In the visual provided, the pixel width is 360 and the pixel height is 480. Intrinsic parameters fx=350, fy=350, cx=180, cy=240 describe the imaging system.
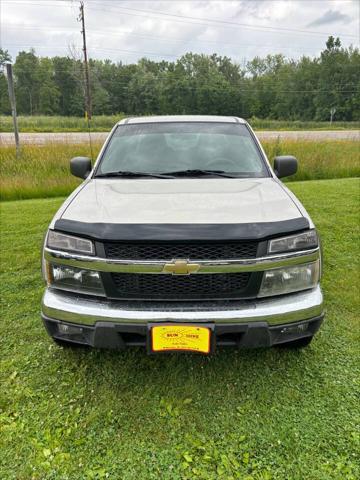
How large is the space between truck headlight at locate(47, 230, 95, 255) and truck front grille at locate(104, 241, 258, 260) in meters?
0.11

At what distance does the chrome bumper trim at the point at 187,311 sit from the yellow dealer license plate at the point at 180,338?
1.8 inches

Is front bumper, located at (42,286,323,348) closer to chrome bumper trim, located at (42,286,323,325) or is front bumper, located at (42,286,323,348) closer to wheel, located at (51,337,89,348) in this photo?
chrome bumper trim, located at (42,286,323,325)

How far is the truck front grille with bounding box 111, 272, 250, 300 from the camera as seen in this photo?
1.92 m

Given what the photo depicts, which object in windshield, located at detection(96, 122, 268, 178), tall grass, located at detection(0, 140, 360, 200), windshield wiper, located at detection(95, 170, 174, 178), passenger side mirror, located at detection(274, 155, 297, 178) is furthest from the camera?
tall grass, located at detection(0, 140, 360, 200)

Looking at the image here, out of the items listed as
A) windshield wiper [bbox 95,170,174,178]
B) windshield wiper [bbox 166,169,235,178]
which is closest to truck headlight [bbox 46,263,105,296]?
windshield wiper [bbox 95,170,174,178]

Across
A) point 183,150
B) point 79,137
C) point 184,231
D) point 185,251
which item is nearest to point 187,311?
point 185,251

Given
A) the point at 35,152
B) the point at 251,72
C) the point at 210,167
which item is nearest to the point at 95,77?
the point at 251,72

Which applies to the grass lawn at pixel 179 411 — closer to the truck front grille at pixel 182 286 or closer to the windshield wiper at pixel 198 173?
the truck front grille at pixel 182 286

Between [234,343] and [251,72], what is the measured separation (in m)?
78.2

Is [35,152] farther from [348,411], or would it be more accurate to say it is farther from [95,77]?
[95,77]

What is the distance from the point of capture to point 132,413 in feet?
6.73

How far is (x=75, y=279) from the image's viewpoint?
1987mm

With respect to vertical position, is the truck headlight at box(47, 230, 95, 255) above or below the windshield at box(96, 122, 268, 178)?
below

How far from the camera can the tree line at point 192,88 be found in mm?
50719
